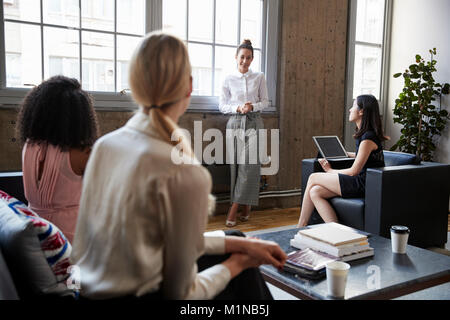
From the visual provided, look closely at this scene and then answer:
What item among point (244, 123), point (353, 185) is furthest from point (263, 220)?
point (353, 185)

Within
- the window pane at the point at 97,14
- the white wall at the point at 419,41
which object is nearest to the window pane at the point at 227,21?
the window pane at the point at 97,14

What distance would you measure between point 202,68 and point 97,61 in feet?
3.33

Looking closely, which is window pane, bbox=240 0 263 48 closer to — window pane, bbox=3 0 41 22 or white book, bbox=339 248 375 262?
window pane, bbox=3 0 41 22

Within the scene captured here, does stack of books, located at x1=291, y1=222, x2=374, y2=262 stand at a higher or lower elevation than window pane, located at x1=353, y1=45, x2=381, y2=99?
lower

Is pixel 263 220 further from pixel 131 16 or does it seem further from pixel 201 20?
pixel 131 16

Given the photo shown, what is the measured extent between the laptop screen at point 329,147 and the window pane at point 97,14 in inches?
76.9

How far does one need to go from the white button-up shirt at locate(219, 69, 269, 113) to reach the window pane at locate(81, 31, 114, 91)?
103 centimetres

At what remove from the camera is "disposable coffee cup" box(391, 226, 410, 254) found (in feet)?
6.52

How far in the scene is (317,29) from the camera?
4812mm

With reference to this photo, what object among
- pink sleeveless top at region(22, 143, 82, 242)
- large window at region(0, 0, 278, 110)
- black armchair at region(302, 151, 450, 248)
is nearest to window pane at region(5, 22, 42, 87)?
large window at region(0, 0, 278, 110)

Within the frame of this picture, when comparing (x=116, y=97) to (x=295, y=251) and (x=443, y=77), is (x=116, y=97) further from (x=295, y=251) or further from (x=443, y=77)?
(x=443, y=77)

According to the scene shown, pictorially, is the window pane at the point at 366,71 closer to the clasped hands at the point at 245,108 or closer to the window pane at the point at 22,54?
the clasped hands at the point at 245,108

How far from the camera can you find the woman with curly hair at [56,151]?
154cm

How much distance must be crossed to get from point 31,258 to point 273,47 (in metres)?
3.87
